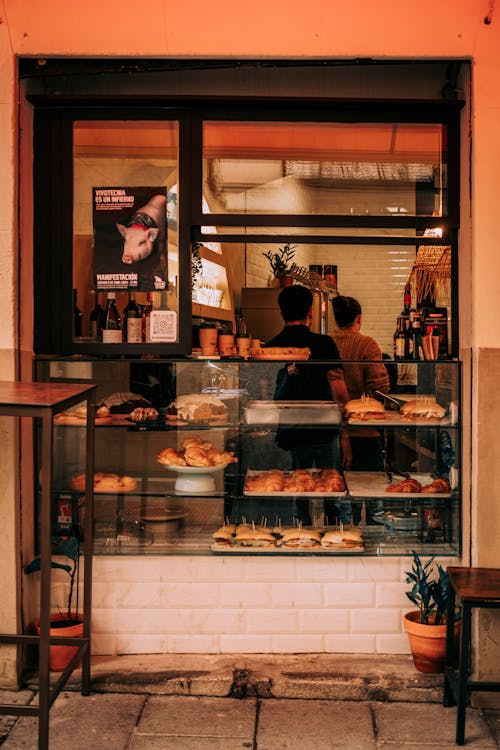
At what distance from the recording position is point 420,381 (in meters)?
4.94

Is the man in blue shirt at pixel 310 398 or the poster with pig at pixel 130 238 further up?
the poster with pig at pixel 130 238

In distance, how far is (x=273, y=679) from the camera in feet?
14.6

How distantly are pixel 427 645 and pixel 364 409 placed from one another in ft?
4.60

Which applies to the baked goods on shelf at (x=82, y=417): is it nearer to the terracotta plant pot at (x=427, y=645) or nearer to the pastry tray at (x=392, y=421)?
the pastry tray at (x=392, y=421)

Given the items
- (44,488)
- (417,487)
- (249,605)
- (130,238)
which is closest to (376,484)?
(417,487)

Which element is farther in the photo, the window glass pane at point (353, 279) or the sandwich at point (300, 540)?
the window glass pane at point (353, 279)

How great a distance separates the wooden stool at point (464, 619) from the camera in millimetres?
3779

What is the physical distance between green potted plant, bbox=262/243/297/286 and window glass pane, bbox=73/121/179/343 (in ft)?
12.0

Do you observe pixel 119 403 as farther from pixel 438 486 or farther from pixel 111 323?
pixel 438 486

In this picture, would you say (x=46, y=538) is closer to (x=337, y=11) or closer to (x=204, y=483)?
(x=204, y=483)

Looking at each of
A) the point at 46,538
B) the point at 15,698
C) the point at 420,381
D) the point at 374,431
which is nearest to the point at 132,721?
the point at 15,698

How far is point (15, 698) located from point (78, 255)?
2.52 meters

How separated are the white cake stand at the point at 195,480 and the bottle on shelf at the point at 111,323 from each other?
86cm

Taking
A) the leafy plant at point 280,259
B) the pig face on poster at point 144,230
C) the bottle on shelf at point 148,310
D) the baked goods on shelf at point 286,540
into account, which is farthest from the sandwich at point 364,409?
the leafy plant at point 280,259
